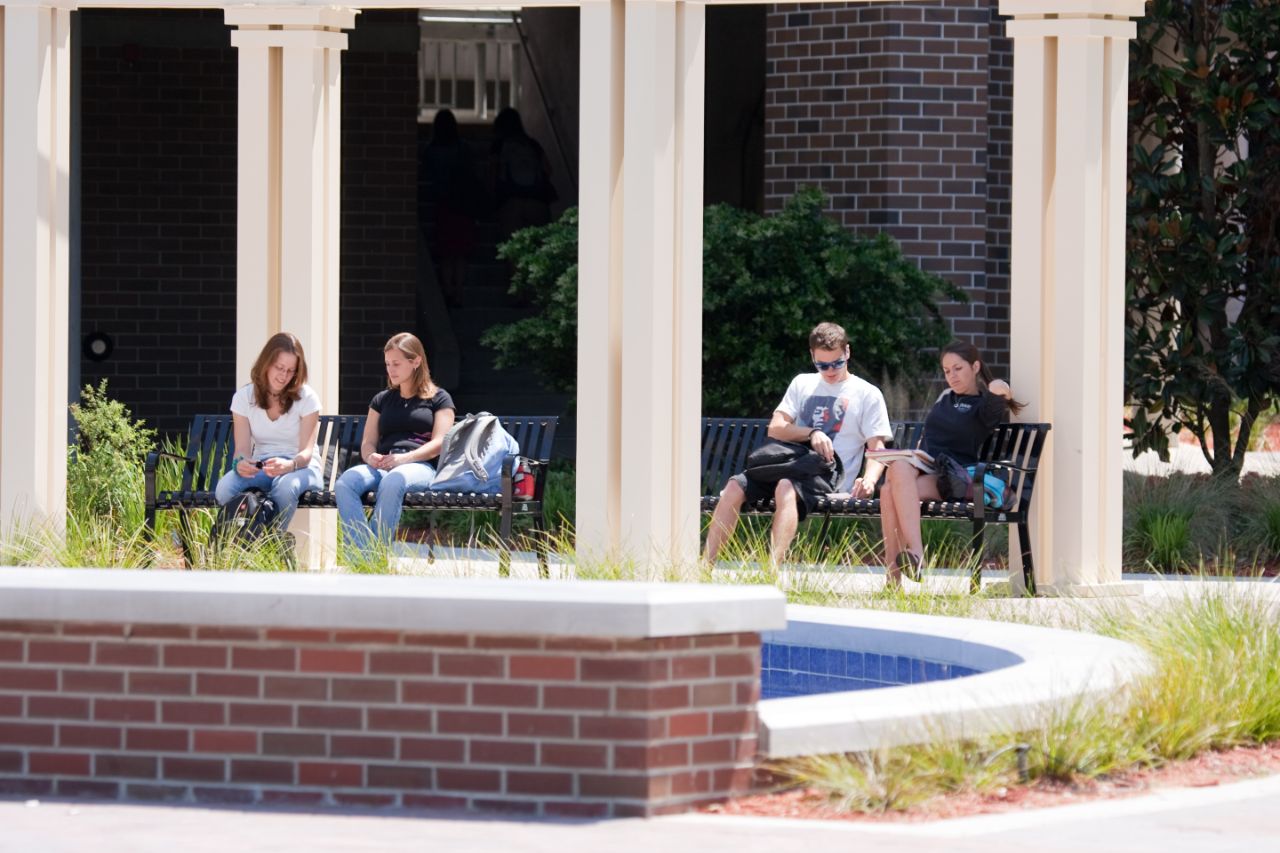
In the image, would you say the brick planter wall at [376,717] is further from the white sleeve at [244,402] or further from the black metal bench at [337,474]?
the white sleeve at [244,402]

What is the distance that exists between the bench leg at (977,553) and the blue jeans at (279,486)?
2981 millimetres

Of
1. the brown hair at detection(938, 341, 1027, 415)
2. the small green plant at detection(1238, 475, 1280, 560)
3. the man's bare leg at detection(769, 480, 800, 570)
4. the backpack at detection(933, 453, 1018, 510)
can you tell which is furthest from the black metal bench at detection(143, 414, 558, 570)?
the small green plant at detection(1238, 475, 1280, 560)

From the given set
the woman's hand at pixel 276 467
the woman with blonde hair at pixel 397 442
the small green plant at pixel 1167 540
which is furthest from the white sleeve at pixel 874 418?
the woman's hand at pixel 276 467

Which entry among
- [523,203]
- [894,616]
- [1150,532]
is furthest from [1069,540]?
[523,203]

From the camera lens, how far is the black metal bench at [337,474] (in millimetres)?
9914

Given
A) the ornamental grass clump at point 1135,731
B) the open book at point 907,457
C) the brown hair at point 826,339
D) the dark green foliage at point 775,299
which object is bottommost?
the ornamental grass clump at point 1135,731

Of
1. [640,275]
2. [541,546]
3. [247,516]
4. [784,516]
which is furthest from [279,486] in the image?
[784,516]

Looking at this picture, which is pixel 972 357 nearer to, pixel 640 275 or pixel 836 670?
pixel 640 275

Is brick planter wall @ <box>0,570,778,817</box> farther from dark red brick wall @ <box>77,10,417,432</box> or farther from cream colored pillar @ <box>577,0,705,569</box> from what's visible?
dark red brick wall @ <box>77,10,417,432</box>

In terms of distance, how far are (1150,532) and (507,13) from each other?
13572mm

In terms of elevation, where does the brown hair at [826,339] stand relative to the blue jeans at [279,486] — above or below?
above

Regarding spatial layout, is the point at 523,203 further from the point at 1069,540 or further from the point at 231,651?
the point at 231,651

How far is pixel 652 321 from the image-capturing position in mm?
9516

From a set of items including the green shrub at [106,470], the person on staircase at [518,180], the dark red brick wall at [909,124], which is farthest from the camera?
the person on staircase at [518,180]
